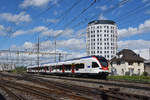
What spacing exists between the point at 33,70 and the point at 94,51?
76411 mm

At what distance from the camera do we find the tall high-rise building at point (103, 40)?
5162 inches

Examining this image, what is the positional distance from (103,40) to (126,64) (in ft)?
265

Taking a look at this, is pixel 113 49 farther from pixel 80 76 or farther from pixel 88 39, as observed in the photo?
pixel 80 76

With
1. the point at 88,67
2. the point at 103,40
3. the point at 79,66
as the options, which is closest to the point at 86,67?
the point at 88,67

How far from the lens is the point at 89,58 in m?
27.6

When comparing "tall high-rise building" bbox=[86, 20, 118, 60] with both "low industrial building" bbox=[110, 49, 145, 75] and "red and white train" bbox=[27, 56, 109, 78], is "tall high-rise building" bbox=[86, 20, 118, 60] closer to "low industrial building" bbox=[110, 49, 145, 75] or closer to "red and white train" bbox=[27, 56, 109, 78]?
"low industrial building" bbox=[110, 49, 145, 75]

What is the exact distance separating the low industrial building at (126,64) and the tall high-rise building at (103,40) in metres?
69.9

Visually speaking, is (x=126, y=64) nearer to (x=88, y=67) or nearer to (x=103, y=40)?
(x=88, y=67)

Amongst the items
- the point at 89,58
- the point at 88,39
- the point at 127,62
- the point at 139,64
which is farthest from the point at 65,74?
the point at 88,39

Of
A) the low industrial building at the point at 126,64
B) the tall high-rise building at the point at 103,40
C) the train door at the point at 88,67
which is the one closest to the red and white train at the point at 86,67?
the train door at the point at 88,67

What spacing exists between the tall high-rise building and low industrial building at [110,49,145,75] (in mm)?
69914

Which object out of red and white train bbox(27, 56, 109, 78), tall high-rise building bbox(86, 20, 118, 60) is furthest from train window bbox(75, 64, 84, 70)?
tall high-rise building bbox(86, 20, 118, 60)

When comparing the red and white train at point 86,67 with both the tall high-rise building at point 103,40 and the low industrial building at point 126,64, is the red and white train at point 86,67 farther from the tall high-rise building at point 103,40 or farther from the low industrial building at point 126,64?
the tall high-rise building at point 103,40

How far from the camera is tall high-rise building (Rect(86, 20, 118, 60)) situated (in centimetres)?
13112
